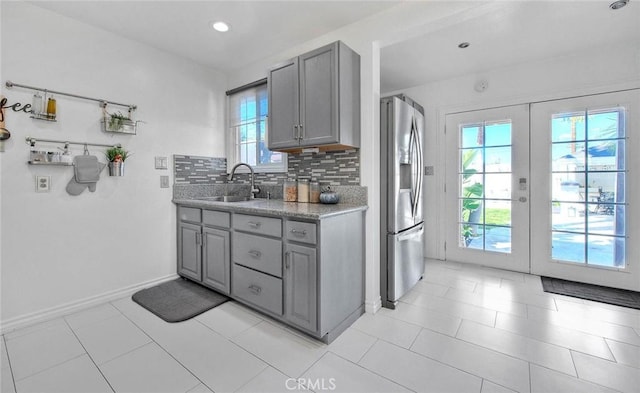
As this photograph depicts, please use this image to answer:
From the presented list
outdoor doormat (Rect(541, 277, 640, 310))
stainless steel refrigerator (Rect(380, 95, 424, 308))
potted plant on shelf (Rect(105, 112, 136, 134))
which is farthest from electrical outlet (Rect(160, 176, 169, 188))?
outdoor doormat (Rect(541, 277, 640, 310))

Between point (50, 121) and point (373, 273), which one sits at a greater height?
point (50, 121)

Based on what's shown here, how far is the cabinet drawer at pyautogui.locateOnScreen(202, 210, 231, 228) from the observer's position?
7.93 feet

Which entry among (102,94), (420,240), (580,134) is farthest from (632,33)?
(102,94)

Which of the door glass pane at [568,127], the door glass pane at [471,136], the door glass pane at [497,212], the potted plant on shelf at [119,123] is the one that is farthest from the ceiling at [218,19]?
the door glass pane at [497,212]

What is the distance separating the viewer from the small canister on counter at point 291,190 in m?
2.72

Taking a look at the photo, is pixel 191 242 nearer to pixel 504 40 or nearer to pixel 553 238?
pixel 504 40

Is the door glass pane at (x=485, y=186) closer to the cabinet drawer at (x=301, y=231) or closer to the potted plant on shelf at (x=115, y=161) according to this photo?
the cabinet drawer at (x=301, y=231)

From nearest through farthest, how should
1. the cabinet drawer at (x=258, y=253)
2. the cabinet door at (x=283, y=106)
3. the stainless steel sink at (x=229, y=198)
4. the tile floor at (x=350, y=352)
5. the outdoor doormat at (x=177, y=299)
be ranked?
the tile floor at (x=350, y=352) → the cabinet drawer at (x=258, y=253) → the outdoor doormat at (x=177, y=299) → the cabinet door at (x=283, y=106) → the stainless steel sink at (x=229, y=198)

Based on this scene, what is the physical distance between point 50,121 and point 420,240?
3.43m

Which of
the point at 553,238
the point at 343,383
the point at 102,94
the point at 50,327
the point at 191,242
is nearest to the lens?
the point at 343,383

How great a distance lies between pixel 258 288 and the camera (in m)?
2.16

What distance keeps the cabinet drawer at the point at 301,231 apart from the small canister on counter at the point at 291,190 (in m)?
0.77

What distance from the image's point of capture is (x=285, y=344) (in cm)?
186

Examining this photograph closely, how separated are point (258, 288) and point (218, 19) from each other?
2.26 m
